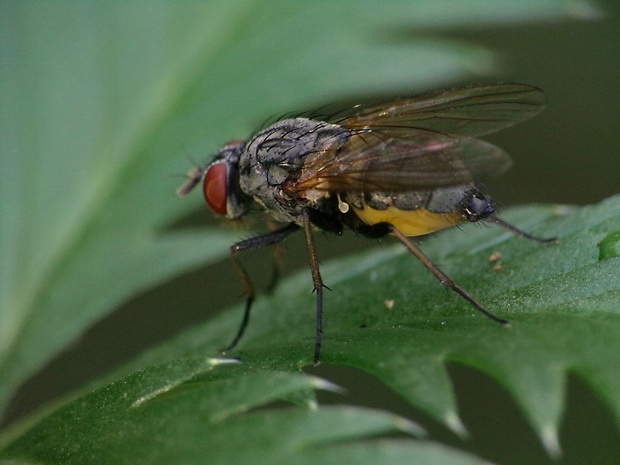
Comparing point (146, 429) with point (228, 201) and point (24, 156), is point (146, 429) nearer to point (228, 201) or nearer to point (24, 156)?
point (228, 201)

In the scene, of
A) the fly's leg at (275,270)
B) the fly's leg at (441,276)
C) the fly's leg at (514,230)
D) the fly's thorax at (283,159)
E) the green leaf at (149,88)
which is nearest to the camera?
the fly's leg at (441,276)

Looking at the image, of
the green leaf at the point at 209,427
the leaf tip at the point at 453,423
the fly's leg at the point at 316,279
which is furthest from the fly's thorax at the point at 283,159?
the leaf tip at the point at 453,423

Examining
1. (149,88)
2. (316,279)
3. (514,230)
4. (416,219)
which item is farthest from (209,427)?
(149,88)

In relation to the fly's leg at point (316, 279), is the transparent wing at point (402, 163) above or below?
above

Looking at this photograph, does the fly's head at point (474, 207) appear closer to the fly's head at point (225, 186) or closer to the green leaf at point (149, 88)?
the fly's head at point (225, 186)

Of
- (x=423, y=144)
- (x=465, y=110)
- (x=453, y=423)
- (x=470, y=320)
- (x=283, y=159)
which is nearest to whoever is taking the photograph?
(x=453, y=423)

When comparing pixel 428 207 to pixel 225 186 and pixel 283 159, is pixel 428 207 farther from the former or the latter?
pixel 225 186

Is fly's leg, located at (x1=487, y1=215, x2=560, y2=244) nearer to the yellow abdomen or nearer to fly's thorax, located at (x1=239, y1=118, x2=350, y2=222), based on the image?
the yellow abdomen
